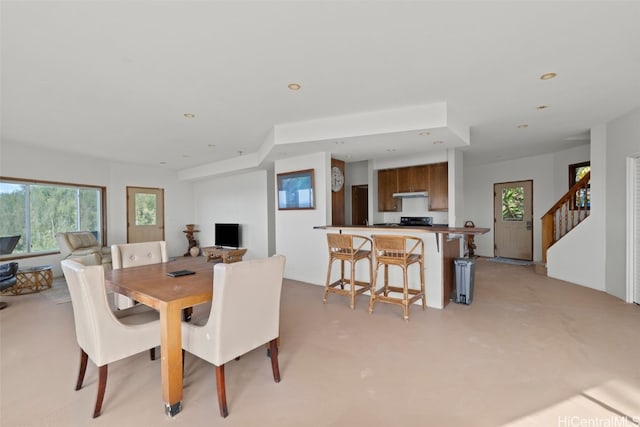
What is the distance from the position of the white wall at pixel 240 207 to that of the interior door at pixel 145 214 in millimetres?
1001

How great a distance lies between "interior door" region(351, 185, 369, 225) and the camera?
274 inches

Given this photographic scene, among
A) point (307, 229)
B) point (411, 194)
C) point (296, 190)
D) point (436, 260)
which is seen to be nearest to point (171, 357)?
point (436, 260)

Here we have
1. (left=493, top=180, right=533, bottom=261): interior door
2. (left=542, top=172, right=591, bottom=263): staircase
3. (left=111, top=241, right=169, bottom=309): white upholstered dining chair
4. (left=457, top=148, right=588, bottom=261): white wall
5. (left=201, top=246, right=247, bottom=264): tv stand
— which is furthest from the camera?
(left=493, top=180, right=533, bottom=261): interior door

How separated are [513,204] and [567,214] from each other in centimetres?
189

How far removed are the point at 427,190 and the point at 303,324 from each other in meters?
3.66

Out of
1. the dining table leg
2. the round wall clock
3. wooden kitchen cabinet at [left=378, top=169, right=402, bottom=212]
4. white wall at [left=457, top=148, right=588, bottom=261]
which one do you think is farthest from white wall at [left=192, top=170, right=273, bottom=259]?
the dining table leg

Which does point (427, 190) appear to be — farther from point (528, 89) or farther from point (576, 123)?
point (528, 89)

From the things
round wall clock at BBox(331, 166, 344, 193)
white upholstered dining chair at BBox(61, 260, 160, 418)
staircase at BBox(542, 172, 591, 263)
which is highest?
round wall clock at BBox(331, 166, 344, 193)

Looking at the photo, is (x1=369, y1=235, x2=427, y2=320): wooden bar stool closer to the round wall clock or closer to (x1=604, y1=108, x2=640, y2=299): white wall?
the round wall clock

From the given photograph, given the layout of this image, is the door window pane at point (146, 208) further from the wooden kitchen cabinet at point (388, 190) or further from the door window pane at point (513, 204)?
the door window pane at point (513, 204)

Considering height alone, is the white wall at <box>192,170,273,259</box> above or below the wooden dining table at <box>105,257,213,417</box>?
above

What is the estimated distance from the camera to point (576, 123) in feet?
13.6

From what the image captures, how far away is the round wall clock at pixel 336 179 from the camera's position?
16.8 feet

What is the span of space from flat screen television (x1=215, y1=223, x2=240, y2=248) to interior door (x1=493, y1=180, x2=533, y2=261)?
21.0ft
